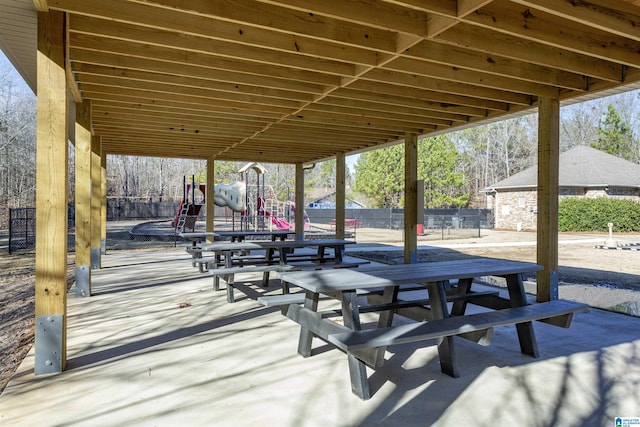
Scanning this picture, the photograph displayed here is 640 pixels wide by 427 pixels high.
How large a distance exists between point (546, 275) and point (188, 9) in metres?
4.93

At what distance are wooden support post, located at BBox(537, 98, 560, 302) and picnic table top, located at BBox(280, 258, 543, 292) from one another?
128cm

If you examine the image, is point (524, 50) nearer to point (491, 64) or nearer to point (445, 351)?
point (491, 64)

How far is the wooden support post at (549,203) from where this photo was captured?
523 centimetres

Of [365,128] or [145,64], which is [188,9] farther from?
[365,128]

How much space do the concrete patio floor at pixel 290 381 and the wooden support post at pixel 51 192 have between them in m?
0.34

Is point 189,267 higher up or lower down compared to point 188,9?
lower down

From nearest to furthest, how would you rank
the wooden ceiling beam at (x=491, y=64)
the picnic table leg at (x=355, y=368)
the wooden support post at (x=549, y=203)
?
the picnic table leg at (x=355, y=368) < the wooden ceiling beam at (x=491, y=64) < the wooden support post at (x=549, y=203)

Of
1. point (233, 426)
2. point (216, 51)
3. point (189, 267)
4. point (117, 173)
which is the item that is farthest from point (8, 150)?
point (233, 426)

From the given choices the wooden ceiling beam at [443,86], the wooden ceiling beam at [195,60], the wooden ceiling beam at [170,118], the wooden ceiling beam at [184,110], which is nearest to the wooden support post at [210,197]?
the wooden ceiling beam at [170,118]

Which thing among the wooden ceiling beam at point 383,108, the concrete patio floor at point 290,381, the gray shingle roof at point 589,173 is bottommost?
the concrete patio floor at point 290,381

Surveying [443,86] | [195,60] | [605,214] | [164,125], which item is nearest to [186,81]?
[195,60]

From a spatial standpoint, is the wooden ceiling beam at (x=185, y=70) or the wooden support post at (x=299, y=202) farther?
the wooden support post at (x=299, y=202)

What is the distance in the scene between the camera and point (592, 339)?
3.97 metres

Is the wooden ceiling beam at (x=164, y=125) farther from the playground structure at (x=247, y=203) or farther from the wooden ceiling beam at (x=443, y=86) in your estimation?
the playground structure at (x=247, y=203)
